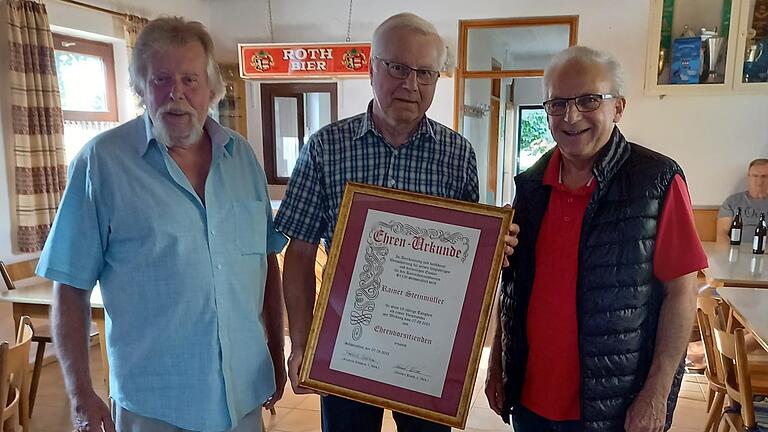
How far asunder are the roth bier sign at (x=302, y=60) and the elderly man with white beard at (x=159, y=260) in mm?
3848

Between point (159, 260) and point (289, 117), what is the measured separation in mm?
4755

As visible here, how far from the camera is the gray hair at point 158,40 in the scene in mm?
1255

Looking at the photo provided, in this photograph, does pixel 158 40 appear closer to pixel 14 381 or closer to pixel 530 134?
pixel 14 381

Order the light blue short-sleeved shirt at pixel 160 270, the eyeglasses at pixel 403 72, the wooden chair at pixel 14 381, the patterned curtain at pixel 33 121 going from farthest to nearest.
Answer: the patterned curtain at pixel 33 121 → the wooden chair at pixel 14 381 → the eyeglasses at pixel 403 72 → the light blue short-sleeved shirt at pixel 160 270

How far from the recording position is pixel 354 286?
4.27ft

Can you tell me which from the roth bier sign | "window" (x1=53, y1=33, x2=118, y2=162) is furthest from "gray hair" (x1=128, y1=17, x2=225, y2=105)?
the roth bier sign

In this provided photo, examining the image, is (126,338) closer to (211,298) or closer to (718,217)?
(211,298)

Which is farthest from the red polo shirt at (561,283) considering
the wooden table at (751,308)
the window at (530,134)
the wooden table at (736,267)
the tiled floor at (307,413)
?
the window at (530,134)

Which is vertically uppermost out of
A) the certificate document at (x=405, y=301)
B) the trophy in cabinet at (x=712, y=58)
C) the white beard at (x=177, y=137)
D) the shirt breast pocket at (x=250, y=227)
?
the trophy in cabinet at (x=712, y=58)

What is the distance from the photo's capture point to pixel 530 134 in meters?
9.24

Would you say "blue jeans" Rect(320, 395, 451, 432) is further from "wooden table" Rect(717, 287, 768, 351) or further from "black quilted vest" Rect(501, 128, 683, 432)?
"wooden table" Rect(717, 287, 768, 351)

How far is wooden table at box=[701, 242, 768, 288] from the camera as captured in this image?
3.05m

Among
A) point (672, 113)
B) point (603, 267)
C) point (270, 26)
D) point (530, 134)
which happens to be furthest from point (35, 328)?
point (530, 134)

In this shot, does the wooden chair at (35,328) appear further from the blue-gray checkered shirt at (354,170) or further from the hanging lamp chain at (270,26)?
the hanging lamp chain at (270,26)
